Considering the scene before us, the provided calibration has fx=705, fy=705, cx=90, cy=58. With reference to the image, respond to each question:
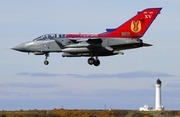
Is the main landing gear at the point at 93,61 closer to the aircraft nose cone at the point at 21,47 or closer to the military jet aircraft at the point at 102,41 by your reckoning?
the military jet aircraft at the point at 102,41

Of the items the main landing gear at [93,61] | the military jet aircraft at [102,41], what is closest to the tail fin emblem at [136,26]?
the military jet aircraft at [102,41]

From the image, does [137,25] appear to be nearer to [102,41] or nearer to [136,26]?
[136,26]

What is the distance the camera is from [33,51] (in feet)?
299

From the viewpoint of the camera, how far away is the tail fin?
87.2m

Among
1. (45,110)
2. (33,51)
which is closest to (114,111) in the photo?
(45,110)

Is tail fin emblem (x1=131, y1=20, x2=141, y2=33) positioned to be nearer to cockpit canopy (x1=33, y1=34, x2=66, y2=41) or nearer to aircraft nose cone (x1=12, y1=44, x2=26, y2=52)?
cockpit canopy (x1=33, y1=34, x2=66, y2=41)

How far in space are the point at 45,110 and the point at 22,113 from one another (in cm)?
536

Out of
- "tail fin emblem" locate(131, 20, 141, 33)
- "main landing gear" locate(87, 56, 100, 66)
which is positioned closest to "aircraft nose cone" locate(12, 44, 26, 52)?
"main landing gear" locate(87, 56, 100, 66)

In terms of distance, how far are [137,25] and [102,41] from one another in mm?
4845

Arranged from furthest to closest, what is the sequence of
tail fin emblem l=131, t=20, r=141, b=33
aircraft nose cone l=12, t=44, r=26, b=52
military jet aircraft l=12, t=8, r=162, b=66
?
aircraft nose cone l=12, t=44, r=26, b=52, tail fin emblem l=131, t=20, r=141, b=33, military jet aircraft l=12, t=8, r=162, b=66

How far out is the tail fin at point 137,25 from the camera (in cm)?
8725

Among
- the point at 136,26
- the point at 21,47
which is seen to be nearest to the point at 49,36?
the point at 21,47

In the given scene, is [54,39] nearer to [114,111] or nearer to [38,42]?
[38,42]

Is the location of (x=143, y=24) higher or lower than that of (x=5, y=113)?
higher
